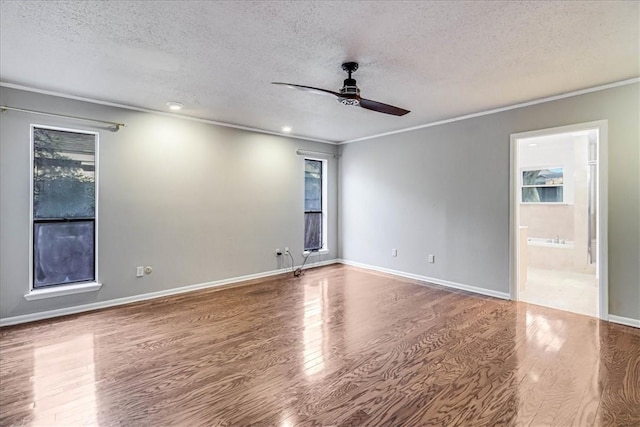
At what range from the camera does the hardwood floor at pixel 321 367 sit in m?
2.04

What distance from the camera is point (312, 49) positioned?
2.64 m

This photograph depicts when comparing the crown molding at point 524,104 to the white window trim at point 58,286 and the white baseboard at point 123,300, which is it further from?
the white window trim at point 58,286

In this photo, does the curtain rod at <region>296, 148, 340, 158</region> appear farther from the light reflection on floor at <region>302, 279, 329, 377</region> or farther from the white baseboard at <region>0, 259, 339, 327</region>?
the light reflection on floor at <region>302, 279, 329, 377</region>

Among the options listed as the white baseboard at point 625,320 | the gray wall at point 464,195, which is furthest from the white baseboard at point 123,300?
the white baseboard at point 625,320

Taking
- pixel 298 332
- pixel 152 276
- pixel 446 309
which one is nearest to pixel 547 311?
pixel 446 309

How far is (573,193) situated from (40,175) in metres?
8.37

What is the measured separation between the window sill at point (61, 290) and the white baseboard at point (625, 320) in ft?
19.2

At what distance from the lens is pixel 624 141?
135 inches

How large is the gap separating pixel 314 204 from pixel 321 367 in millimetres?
4240

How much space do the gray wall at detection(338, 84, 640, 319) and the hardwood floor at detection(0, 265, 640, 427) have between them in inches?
29.8

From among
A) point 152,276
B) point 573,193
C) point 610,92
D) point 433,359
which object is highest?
point 610,92

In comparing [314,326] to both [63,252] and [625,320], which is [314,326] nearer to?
[63,252]

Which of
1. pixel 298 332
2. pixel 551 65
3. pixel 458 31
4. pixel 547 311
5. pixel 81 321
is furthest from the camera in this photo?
pixel 547 311

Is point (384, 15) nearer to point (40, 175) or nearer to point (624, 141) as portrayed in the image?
point (624, 141)
